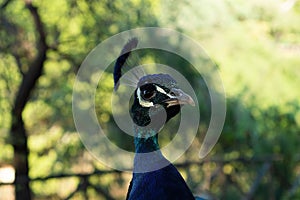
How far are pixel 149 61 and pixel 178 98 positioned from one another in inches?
69.5

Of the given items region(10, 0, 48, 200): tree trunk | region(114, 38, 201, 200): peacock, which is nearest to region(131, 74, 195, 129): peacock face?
region(114, 38, 201, 200): peacock

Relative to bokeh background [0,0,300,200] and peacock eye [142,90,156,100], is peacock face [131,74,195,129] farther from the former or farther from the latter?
bokeh background [0,0,300,200]

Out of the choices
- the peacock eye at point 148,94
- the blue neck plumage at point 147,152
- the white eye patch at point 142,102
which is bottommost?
the blue neck plumage at point 147,152

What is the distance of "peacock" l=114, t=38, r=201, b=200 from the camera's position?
1756 mm

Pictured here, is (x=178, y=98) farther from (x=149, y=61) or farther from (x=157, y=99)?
(x=149, y=61)

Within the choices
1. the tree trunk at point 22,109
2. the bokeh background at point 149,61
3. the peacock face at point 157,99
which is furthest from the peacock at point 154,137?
the tree trunk at point 22,109

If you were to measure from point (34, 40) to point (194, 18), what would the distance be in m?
0.93

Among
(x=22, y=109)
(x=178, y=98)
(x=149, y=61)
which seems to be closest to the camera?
(x=178, y=98)

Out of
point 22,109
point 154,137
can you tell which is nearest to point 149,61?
point 22,109

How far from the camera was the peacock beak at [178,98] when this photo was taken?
5.66 feet

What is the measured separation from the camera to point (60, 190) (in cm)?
385

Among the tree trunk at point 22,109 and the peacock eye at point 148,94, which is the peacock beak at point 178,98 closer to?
the peacock eye at point 148,94

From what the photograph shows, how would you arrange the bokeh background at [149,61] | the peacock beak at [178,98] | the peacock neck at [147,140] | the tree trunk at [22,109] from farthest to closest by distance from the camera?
the bokeh background at [149,61] → the tree trunk at [22,109] → the peacock neck at [147,140] → the peacock beak at [178,98]

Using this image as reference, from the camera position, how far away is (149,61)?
3494 millimetres
